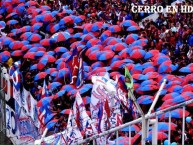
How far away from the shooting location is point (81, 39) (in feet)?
62.1

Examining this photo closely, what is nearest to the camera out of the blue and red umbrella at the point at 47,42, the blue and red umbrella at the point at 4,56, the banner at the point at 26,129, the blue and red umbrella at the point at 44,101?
the banner at the point at 26,129

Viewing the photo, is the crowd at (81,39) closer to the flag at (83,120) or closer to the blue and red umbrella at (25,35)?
the blue and red umbrella at (25,35)

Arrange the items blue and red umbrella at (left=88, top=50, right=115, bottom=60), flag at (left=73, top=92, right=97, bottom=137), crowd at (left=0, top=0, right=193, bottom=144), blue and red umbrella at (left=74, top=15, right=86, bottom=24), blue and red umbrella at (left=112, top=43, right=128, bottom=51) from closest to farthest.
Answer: flag at (left=73, top=92, right=97, bottom=137), crowd at (left=0, top=0, right=193, bottom=144), blue and red umbrella at (left=88, top=50, right=115, bottom=60), blue and red umbrella at (left=112, top=43, right=128, bottom=51), blue and red umbrella at (left=74, top=15, right=86, bottom=24)

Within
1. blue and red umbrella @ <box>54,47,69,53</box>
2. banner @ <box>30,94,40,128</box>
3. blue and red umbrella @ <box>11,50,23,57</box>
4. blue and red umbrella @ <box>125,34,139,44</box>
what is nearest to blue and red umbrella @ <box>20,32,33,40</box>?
blue and red umbrella @ <box>11,50,23,57</box>

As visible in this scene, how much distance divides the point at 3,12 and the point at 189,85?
12.5 metres

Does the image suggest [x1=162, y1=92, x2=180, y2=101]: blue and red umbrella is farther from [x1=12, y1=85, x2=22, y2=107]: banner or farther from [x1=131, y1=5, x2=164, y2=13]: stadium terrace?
[x1=131, y1=5, x2=164, y2=13]: stadium terrace

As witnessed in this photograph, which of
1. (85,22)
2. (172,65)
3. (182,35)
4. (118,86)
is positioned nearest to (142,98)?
(172,65)

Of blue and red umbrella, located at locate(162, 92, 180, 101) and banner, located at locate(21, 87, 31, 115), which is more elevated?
blue and red umbrella, located at locate(162, 92, 180, 101)

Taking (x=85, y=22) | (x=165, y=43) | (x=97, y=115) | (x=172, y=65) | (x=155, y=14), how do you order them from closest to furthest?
(x=97, y=115), (x=172, y=65), (x=165, y=43), (x=85, y=22), (x=155, y=14)

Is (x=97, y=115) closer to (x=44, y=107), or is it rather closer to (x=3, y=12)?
(x=44, y=107)

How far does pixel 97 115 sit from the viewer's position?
25.1ft

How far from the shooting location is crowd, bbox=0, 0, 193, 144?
15.4 m

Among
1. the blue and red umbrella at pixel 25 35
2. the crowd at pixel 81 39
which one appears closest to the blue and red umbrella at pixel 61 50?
the crowd at pixel 81 39

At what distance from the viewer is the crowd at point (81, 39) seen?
50.5ft
